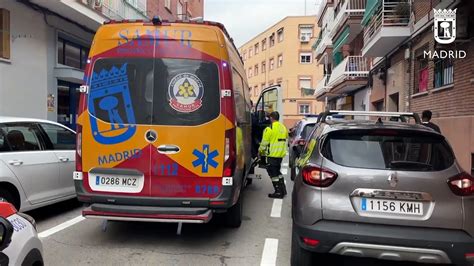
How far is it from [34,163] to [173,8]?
20875 millimetres

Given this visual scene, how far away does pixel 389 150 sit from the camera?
4.13m

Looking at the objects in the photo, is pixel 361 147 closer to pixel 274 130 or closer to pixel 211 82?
pixel 211 82

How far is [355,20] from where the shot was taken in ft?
75.4

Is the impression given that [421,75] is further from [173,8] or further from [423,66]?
[173,8]

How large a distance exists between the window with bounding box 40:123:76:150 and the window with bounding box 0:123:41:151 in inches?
9.7

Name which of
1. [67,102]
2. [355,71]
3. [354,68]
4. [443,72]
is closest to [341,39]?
[354,68]

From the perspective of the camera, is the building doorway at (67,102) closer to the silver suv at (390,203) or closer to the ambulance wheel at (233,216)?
the ambulance wheel at (233,216)

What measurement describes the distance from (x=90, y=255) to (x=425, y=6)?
12848mm

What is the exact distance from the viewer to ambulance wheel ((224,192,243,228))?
600 centimetres

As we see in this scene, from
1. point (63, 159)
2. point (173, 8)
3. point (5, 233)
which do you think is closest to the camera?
point (5, 233)

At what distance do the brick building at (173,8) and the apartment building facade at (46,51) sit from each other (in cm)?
481

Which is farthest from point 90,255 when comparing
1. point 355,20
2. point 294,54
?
point 294,54

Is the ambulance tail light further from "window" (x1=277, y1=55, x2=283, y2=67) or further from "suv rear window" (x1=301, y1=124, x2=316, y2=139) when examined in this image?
"window" (x1=277, y1=55, x2=283, y2=67)

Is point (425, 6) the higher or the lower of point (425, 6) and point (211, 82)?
the higher
